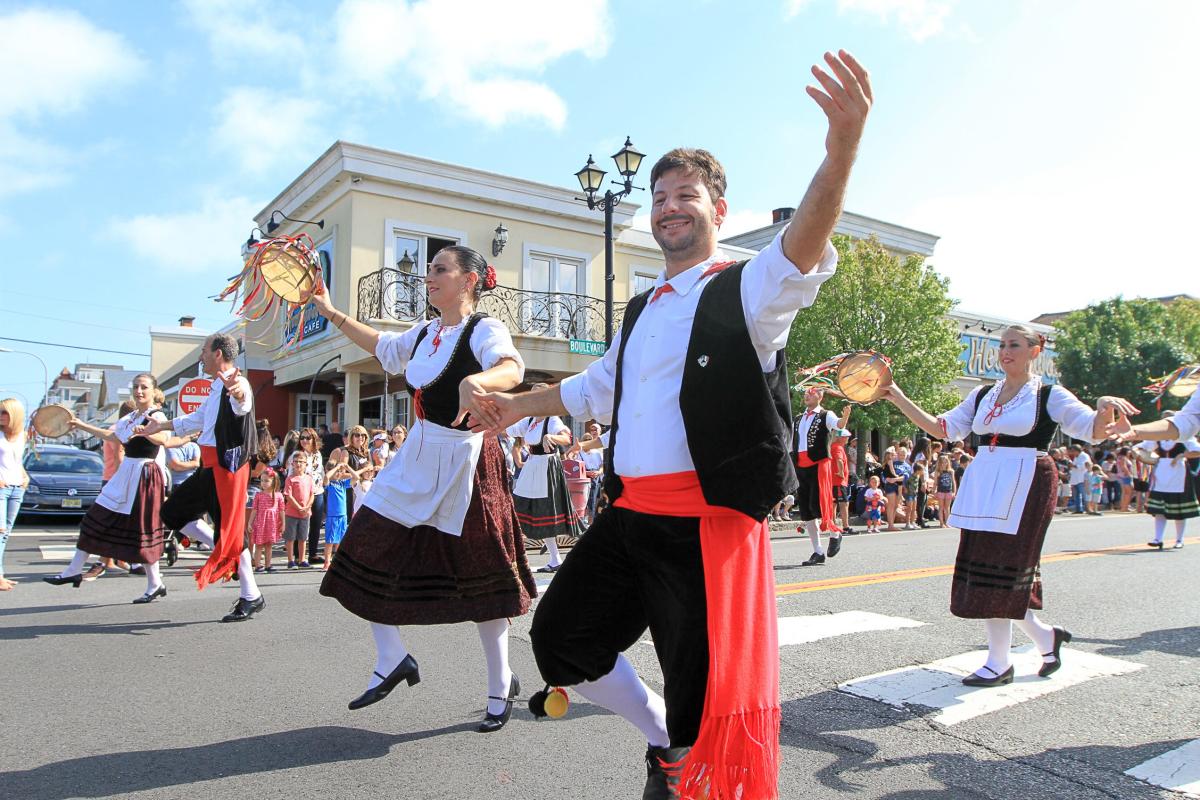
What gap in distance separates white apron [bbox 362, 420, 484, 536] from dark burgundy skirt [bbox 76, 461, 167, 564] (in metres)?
3.82

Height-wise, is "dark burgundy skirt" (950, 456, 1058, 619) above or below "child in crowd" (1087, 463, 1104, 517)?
above

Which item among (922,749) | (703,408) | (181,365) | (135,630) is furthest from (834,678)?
(181,365)

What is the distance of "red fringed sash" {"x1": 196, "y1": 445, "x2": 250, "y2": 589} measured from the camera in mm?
5961

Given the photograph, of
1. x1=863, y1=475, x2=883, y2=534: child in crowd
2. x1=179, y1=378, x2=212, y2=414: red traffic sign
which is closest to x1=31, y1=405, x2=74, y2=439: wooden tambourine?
x1=179, y1=378, x2=212, y2=414: red traffic sign

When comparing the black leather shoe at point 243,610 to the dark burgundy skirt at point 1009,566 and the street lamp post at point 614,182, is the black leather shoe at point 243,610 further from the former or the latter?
the street lamp post at point 614,182

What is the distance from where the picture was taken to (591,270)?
2019 cm

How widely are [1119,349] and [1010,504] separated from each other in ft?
109

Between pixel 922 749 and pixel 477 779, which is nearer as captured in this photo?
pixel 477 779

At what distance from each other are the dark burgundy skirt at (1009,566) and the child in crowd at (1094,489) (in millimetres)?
19585

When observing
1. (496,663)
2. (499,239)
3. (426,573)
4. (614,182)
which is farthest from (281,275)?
(499,239)

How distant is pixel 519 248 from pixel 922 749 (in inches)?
655

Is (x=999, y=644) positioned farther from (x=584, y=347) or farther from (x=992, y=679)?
(x=584, y=347)

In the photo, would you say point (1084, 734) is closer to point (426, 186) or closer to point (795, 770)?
point (795, 770)

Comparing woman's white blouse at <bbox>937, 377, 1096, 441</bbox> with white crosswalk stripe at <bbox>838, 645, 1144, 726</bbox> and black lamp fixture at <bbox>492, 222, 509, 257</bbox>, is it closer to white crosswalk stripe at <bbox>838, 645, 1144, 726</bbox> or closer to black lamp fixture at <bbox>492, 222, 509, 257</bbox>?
white crosswalk stripe at <bbox>838, 645, 1144, 726</bbox>
